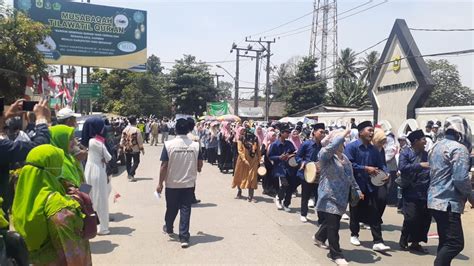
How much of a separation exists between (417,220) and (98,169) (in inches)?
188

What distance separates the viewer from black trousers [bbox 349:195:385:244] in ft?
21.6

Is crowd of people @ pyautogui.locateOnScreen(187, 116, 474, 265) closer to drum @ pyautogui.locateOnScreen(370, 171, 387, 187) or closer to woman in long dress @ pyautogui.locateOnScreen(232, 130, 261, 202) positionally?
drum @ pyautogui.locateOnScreen(370, 171, 387, 187)

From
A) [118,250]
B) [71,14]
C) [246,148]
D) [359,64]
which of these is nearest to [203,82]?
[359,64]

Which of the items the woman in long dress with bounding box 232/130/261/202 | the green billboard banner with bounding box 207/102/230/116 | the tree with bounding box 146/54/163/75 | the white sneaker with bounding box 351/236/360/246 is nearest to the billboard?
the green billboard banner with bounding box 207/102/230/116

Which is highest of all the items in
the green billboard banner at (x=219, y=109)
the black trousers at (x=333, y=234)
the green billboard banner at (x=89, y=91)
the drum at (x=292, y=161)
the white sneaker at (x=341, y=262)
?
the green billboard banner at (x=89, y=91)

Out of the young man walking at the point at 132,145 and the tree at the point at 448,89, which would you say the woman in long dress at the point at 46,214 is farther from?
the tree at the point at 448,89

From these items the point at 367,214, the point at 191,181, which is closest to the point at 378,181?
the point at 367,214

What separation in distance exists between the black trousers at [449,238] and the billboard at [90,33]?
74.0 feet

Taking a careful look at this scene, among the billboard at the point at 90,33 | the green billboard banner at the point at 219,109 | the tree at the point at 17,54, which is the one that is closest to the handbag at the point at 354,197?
the tree at the point at 17,54

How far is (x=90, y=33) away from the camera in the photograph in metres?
25.2

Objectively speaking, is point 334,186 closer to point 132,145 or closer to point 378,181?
point 378,181

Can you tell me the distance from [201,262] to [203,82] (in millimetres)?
47121

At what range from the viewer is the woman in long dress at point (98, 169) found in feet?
22.7

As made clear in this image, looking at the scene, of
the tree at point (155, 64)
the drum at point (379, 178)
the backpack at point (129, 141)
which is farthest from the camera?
the tree at point (155, 64)
